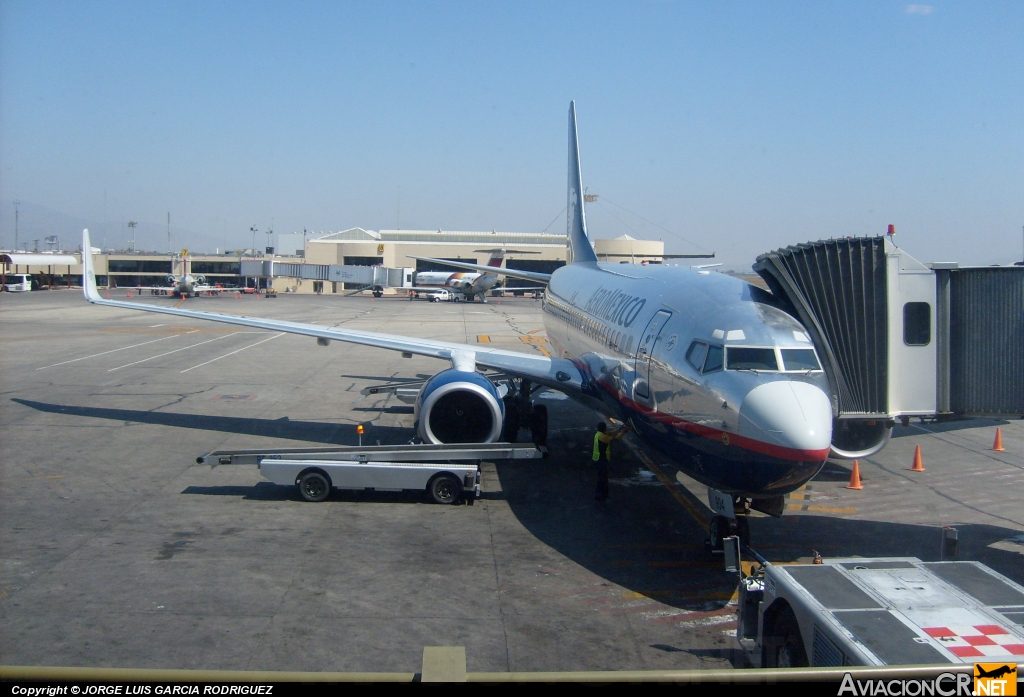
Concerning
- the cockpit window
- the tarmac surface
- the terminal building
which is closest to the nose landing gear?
the tarmac surface

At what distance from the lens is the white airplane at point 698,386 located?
9859 millimetres

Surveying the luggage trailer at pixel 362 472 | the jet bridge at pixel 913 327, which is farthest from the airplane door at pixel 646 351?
the luggage trailer at pixel 362 472

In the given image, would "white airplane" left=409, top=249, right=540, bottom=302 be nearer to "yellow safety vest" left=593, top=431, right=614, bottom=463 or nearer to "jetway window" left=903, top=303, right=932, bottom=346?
"yellow safety vest" left=593, top=431, right=614, bottom=463

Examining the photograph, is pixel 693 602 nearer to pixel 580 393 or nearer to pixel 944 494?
pixel 580 393

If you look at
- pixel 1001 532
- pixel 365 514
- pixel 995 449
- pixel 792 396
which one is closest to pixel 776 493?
pixel 792 396

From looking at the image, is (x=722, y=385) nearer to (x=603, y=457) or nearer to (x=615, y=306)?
(x=603, y=457)

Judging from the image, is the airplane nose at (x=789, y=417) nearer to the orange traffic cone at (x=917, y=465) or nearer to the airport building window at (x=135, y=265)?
the orange traffic cone at (x=917, y=465)

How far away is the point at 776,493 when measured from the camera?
1038 centimetres

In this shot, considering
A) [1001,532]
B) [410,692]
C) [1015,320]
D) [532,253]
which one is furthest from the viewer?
[532,253]

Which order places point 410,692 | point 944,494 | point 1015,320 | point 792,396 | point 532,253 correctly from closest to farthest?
point 410,692 → point 792,396 → point 1015,320 → point 944,494 → point 532,253

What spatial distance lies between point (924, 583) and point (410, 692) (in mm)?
6132

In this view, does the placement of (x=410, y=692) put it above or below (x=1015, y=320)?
below

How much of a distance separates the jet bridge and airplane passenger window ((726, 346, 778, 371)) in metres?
1.60

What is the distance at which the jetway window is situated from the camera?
12055 mm
